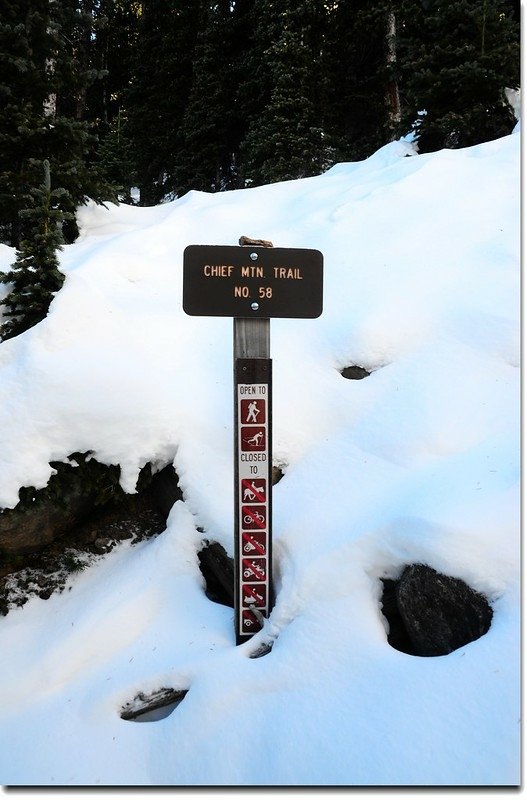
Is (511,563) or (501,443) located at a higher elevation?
(501,443)

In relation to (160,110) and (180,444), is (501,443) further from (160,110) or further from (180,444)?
(160,110)

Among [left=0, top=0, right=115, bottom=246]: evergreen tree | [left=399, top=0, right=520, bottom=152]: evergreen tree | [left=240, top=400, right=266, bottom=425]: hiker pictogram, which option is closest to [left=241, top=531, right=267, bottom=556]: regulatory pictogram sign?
[left=240, top=400, right=266, bottom=425]: hiker pictogram

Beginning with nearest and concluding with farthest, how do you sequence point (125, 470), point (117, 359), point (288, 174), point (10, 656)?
point (10, 656) < point (125, 470) < point (117, 359) < point (288, 174)

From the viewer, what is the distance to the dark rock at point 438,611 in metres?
3.67

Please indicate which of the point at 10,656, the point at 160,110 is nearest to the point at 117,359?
the point at 10,656

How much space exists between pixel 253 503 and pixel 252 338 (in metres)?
1.35

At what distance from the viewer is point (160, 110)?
23.2 metres

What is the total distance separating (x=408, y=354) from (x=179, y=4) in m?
23.2

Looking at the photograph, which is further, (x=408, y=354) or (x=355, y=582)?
(x=408, y=354)

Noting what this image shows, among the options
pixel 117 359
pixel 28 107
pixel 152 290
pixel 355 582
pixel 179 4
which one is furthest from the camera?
pixel 179 4

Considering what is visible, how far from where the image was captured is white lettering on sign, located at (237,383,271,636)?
13.6ft

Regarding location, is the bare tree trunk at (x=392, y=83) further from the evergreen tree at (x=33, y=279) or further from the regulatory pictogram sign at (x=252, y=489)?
the regulatory pictogram sign at (x=252, y=489)

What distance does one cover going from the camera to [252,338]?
407 cm

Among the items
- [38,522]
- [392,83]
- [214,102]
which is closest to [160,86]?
[214,102]
